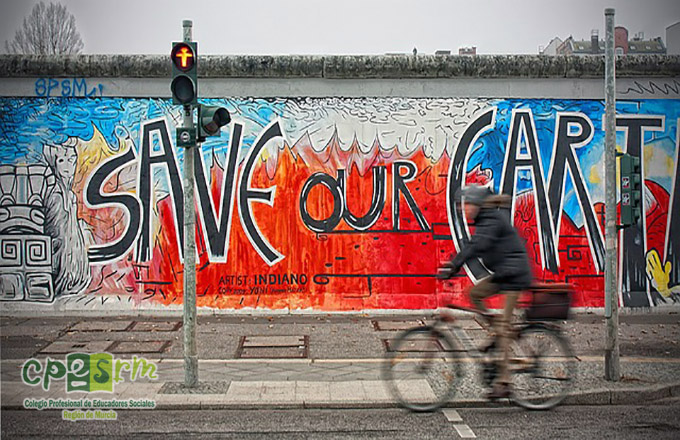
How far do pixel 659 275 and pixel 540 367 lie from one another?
6.54m

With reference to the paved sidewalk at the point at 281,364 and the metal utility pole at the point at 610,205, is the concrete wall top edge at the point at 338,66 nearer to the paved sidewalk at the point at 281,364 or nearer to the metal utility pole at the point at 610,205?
the paved sidewalk at the point at 281,364

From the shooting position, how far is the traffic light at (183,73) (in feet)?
25.2

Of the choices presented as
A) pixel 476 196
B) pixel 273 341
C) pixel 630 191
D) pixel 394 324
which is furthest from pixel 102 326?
pixel 630 191

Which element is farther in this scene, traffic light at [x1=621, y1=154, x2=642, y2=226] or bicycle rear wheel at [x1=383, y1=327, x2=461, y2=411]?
traffic light at [x1=621, y1=154, x2=642, y2=226]

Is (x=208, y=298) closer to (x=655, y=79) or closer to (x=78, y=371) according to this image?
(x=78, y=371)

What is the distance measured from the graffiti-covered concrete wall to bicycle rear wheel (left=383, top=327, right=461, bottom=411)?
17.4ft

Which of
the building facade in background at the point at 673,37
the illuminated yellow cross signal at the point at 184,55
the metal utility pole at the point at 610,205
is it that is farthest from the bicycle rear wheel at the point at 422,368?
the building facade in background at the point at 673,37

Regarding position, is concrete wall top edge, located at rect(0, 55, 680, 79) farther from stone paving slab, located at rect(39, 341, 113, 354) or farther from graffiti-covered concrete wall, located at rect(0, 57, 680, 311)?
stone paving slab, located at rect(39, 341, 113, 354)

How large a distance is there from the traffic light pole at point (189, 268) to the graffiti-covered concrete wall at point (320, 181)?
4.58 meters

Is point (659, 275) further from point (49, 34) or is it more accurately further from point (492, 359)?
point (49, 34)

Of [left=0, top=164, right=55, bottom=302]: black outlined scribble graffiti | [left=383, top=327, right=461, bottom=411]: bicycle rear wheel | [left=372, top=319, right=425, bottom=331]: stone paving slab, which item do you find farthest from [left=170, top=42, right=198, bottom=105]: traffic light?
[left=0, top=164, right=55, bottom=302]: black outlined scribble graffiti

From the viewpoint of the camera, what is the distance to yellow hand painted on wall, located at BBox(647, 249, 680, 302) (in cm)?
1275

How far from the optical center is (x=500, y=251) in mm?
7109

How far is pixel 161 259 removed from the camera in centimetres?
1252
